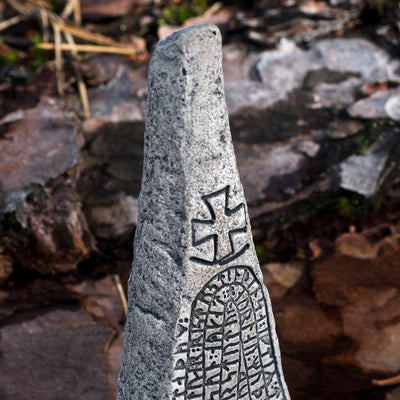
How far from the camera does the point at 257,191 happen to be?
2.43 meters

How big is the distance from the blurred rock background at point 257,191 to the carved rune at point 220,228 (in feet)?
3.38

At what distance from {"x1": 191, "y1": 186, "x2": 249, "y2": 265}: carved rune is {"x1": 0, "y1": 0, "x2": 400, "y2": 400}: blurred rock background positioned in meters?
1.03

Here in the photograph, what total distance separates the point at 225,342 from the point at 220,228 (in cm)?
34

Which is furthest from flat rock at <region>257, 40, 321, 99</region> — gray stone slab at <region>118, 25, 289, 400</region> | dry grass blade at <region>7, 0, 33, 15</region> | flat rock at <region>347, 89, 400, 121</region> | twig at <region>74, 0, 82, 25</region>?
gray stone slab at <region>118, 25, 289, 400</region>

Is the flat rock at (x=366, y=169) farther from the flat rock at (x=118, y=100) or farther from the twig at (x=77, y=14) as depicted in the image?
the twig at (x=77, y=14)

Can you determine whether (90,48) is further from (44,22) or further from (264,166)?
(264,166)

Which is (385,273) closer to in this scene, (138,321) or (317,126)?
(317,126)

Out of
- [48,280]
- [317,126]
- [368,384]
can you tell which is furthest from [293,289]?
[48,280]

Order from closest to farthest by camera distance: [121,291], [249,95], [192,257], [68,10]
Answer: [192,257], [121,291], [249,95], [68,10]

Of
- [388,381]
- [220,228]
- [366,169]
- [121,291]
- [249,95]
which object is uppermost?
[249,95]

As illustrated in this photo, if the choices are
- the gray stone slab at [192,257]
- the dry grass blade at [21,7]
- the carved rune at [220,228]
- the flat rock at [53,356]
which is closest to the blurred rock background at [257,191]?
the flat rock at [53,356]

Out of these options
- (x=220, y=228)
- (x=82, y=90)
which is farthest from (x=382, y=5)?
(x=220, y=228)

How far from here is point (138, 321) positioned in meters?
1.46

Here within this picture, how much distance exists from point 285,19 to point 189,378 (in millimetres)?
2270
